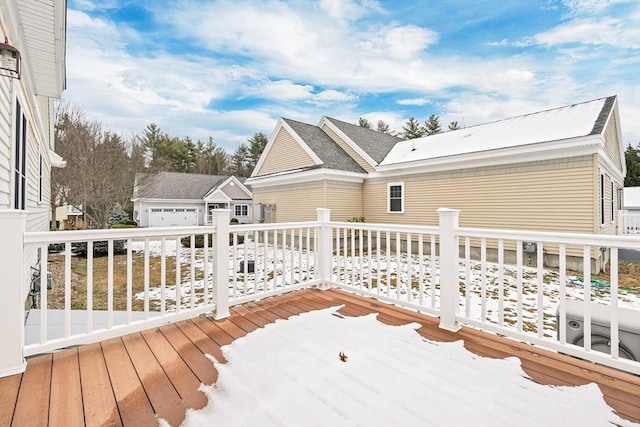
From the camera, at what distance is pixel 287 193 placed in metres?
12.7

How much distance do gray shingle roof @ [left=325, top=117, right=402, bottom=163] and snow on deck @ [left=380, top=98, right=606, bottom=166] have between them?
3.08 feet

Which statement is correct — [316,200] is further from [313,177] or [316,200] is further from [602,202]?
[602,202]

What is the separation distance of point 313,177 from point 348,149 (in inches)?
111

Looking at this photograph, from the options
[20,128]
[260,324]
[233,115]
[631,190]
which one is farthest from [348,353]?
[631,190]

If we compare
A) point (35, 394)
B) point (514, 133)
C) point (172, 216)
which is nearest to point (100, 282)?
point (35, 394)

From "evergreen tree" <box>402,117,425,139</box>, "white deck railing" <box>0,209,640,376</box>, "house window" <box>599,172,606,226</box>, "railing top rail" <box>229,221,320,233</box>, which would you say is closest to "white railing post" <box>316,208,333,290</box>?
"white deck railing" <box>0,209,640,376</box>

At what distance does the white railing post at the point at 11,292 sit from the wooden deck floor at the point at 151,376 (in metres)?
0.14

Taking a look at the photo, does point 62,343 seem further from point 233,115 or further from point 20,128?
point 233,115

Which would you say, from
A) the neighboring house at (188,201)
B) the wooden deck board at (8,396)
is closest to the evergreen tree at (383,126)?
the neighboring house at (188,201)

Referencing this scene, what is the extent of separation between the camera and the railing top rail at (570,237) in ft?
6.24

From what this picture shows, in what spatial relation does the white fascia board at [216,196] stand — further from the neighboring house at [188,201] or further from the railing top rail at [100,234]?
the railing top rail at [100,234]

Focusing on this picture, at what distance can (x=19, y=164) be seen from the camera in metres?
3.73

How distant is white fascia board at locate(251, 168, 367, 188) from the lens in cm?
1085

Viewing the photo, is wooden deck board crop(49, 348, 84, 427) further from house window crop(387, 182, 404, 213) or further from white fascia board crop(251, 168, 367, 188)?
house window crop(387, 182, 404, 213)
